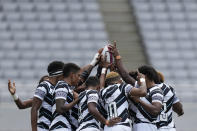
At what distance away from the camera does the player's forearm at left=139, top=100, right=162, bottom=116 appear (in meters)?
7.46

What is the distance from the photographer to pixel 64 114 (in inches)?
300

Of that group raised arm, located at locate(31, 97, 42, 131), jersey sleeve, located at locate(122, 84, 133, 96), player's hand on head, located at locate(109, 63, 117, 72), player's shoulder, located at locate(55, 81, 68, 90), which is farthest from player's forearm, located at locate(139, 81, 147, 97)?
raised arm, located at locate(31, 97, 42, 131)

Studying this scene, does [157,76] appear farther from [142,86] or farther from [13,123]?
[13,123]

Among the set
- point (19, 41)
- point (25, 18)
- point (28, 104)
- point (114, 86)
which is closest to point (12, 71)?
A: point (19, 41)

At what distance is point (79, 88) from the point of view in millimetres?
8117

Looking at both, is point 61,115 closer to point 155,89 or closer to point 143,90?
point 143,90

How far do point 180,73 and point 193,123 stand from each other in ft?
11.8

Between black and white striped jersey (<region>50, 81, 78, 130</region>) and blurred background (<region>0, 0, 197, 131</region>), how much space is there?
284 inches

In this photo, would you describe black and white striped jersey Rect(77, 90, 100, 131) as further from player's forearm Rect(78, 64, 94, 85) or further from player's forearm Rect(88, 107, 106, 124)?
player's forearm Rect(78, 64, 94, 85)

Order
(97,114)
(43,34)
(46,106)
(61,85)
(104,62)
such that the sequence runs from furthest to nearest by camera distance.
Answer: (43,34), (104,62), (46,106), (61,85), (97,114)

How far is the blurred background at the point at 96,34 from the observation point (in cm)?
1648

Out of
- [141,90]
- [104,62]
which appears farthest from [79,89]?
[141,90]

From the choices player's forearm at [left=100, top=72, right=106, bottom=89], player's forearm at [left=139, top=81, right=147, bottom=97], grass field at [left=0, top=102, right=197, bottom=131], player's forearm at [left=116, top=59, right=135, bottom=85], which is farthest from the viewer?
grass field at [left=0, top=102, right=197, bottom=131]

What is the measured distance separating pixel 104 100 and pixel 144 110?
21.6 inches
